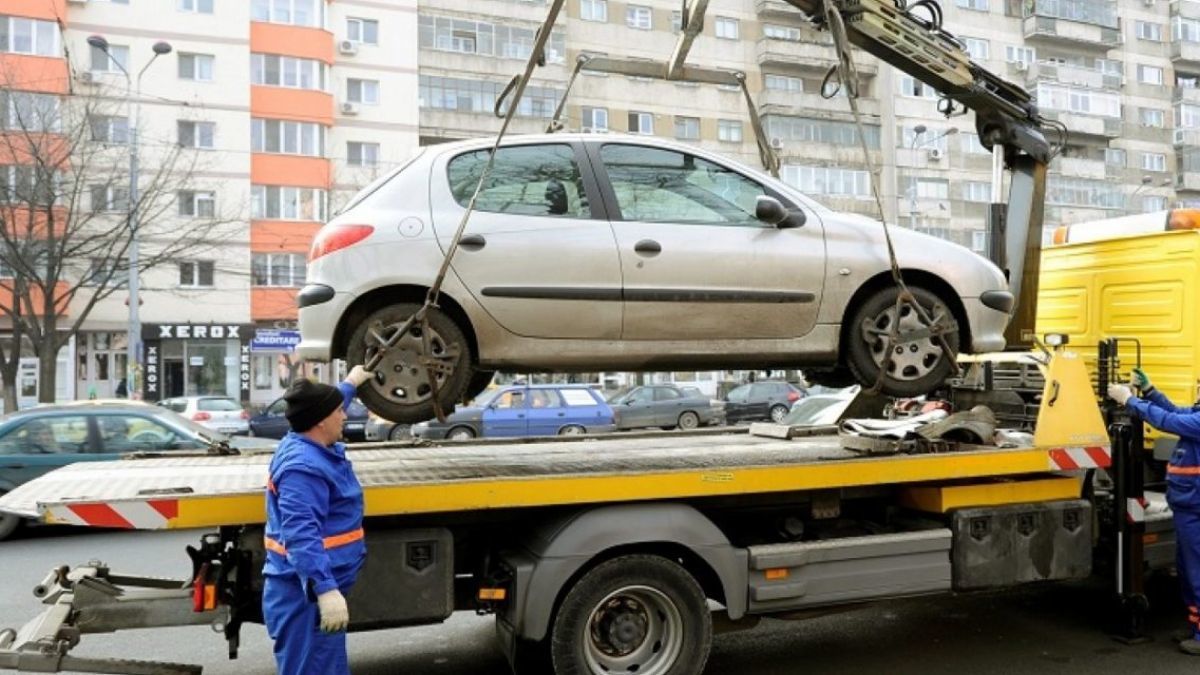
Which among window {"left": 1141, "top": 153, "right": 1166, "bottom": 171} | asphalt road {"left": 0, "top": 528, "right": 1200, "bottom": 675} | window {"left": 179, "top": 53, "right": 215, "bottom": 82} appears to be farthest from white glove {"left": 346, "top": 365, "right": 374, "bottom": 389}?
window {"left": 1141, "top": 153, "right": 1166, "bottom": 171}

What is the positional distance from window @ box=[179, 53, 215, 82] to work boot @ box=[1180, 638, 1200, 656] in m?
34.2

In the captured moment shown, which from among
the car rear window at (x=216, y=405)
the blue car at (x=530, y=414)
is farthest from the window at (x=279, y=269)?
the blue car at (x=530, y=414)

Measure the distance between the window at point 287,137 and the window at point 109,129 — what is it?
5.84 metres

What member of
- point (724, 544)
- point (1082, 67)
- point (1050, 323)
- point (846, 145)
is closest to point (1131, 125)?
point (1082, 67)

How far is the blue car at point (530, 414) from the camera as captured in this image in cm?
1852

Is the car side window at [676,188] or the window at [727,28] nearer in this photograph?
the car side window at [676,188]

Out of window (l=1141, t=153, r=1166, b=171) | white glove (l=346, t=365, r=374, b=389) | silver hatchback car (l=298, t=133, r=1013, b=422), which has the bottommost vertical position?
white glove (l=346, t=365, r=374, b=389)

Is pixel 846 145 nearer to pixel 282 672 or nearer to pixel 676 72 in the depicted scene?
pixel 676 72

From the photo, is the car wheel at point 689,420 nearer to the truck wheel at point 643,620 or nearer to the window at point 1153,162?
the truck wheel at point 643,620

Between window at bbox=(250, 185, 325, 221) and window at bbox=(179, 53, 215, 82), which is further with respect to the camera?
window at bbox=(250, 185, 325, 221)

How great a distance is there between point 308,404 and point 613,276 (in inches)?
68.5

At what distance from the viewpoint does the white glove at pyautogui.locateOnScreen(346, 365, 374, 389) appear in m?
Answer: 4.38

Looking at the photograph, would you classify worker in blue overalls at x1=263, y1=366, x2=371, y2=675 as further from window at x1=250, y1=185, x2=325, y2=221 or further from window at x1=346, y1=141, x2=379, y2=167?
window at x1=346, y1=141, x2=379, y2=167

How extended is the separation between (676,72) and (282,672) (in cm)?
416
